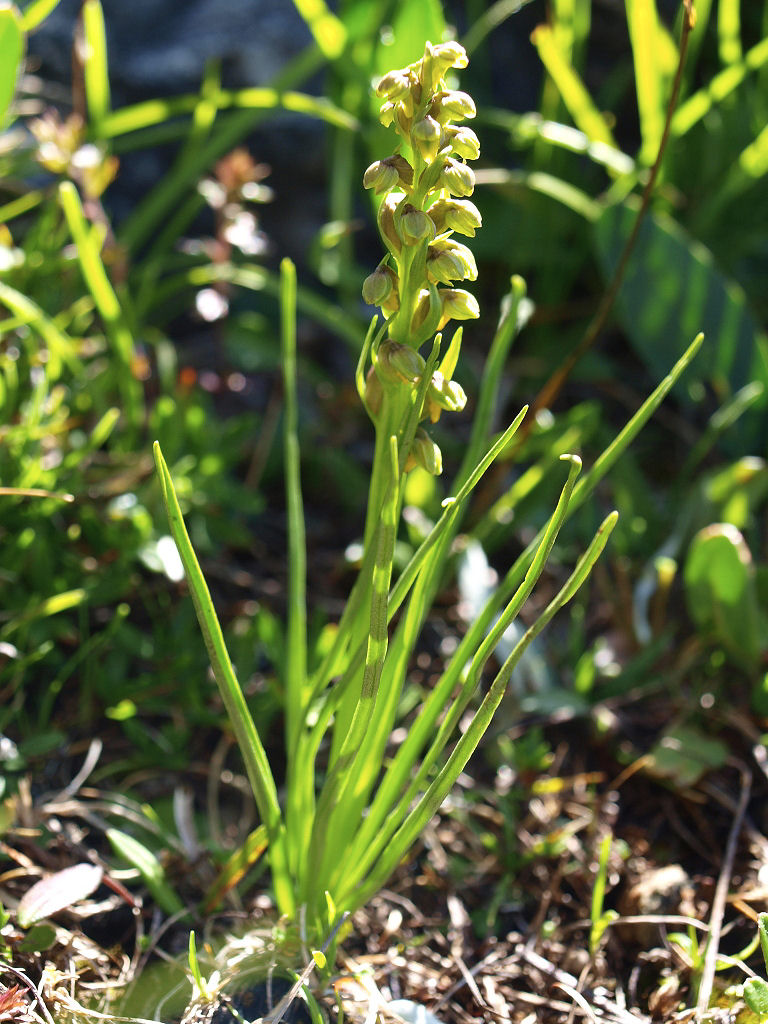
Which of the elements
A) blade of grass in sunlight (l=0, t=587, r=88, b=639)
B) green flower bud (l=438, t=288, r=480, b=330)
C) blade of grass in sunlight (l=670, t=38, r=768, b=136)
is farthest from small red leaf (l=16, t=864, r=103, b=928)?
blade of grass in sunlight (l=670, t=38, r=768, b=136)

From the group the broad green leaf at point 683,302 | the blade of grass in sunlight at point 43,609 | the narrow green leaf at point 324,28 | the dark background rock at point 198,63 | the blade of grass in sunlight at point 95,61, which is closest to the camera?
the blade of grass in sunlight at point 43,609

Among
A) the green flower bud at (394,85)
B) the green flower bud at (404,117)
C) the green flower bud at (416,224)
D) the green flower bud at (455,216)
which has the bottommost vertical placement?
the green flower bud at (416,224)

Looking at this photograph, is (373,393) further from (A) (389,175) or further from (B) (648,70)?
(B) (648,70)

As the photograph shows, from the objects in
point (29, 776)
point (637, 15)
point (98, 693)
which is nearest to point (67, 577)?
point (98, 693)

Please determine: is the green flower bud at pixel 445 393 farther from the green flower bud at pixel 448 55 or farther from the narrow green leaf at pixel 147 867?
the narrow green leaf at pixel 147 867

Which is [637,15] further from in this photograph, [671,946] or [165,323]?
[671,946]

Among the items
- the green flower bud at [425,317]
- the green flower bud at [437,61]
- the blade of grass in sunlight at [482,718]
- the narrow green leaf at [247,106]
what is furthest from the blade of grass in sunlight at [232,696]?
the narrow green leaf at [247,106]
